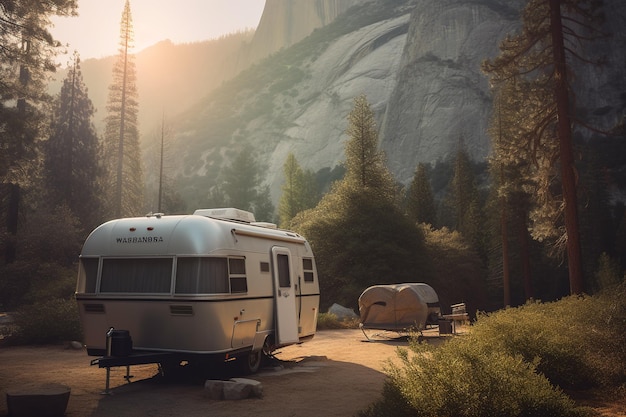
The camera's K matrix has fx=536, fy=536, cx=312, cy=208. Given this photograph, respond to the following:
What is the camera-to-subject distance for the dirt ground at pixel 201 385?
26.9ft

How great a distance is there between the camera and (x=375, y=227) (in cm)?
3434

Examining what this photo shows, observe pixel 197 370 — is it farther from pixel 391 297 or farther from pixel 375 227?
pixel 375 227

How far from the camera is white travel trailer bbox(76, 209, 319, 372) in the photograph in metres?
9.55

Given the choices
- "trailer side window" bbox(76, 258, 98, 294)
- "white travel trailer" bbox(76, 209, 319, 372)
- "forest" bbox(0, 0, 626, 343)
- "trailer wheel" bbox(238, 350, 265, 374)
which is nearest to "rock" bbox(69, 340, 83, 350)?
"forest" bbox(0, 0, 626, 343)

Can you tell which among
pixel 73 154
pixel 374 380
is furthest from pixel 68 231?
pixel 374 380

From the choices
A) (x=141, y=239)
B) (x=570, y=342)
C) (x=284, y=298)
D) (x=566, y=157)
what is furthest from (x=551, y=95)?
(x=141, y=239)

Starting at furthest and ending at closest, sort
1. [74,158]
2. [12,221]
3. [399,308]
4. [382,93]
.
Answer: [382,93] < [74,158] < [12,221] < [399,308]

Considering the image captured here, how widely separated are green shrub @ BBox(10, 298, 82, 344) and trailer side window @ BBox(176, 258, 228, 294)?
29.8ft

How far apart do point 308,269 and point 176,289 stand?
494 centimetres

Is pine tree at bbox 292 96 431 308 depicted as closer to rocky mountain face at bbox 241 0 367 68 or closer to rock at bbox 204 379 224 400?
rock at bbox 204 379 224 400

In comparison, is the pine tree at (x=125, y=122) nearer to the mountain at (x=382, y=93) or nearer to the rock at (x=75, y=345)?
the mountain at (x=382, y=93)

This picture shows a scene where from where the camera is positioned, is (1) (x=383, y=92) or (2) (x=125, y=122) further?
(1) (x=383, y=92)

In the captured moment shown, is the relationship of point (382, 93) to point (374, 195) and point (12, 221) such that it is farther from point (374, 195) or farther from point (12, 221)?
point (12, 221)

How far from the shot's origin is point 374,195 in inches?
1441
